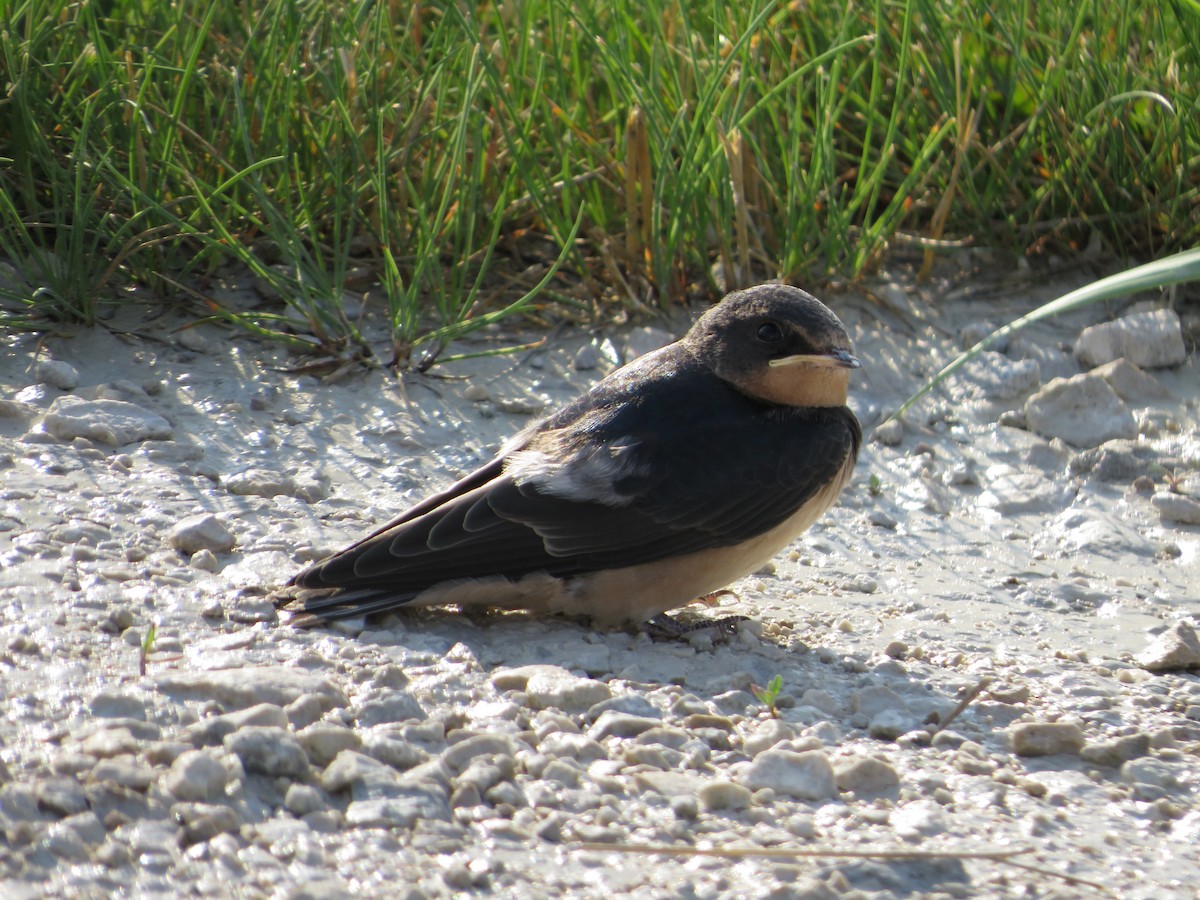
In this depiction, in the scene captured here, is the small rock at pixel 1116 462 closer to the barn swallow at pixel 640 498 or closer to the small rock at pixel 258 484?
Answer: the barn swallow at pixel 640 498

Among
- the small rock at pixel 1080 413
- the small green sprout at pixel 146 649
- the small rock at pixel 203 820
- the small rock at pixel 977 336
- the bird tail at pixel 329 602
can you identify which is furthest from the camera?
the small rock at pixel 977 336

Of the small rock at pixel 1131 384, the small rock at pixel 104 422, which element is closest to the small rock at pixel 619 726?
the small rock at pixel 104 422

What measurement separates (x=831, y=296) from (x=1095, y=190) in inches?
38.4

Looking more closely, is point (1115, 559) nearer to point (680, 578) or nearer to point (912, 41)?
point (680, 578)

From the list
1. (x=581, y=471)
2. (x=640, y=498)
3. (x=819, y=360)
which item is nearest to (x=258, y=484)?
(x=581, y=471)

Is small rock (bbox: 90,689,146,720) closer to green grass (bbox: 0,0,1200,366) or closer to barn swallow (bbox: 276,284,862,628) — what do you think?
barn swallow (bbox: 276,284,862,628)

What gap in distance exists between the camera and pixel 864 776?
2.54 metres

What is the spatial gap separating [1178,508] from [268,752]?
9.42 ft

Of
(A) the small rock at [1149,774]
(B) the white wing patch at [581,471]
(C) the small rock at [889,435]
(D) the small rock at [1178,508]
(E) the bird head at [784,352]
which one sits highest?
(E) the bird head at [784,352]

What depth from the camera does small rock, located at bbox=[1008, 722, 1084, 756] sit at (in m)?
2.75

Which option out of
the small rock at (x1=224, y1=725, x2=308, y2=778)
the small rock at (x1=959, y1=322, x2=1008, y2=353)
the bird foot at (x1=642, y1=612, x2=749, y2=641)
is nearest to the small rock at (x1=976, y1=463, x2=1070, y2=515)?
the small rock at (x1=959, y1=322, x2=1008, y2=353)

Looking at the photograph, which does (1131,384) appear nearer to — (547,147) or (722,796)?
(547,147)

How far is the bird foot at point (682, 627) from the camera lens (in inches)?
132

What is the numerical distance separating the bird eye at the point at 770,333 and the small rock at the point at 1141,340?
65.5 inches
